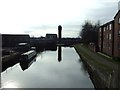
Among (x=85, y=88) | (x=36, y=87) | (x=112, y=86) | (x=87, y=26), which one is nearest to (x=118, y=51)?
(x=85, y=88)

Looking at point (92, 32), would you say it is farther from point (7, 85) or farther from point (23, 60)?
point (7, 85)

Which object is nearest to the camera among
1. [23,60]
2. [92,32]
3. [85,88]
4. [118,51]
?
[85,88]

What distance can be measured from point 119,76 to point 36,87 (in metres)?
9.83

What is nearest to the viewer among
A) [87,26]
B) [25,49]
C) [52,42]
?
Result: [25,49]

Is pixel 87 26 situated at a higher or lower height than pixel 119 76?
higher

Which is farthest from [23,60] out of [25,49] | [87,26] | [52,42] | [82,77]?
[52,42]

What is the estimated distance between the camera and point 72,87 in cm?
2108

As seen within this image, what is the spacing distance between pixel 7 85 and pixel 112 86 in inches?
454

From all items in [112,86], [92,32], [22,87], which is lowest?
[22,87]

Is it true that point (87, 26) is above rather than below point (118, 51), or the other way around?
above

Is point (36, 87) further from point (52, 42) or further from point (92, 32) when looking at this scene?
point (52, 42)

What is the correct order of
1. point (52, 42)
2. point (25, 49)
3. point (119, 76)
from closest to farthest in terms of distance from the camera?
point (119, 76) < point (25, 49) < point (52, 42)

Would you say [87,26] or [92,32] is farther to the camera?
[87,26]

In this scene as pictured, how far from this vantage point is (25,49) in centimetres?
6050
